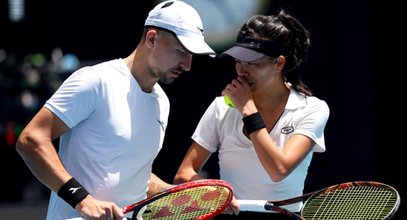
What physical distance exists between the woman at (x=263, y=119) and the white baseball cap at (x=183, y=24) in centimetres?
25

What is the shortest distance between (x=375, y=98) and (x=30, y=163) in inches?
142

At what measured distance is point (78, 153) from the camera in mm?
3607

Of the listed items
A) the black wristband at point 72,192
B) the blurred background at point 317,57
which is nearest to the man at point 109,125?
the black wristband at point 72,192

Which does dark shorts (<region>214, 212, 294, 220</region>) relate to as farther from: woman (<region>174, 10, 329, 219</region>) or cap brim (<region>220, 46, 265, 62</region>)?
cap brim (<region>220, 46, 265, 62</region>)

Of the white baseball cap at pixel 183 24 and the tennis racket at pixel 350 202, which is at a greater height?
the white baseball cap at pixel 183 24

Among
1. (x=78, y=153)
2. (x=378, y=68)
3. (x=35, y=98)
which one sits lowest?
(x=35, y=98)

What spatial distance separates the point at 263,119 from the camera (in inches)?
156

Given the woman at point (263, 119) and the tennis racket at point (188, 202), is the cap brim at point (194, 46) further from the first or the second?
the tennis racket at point (188, 202)

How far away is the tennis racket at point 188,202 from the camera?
11.4 ft

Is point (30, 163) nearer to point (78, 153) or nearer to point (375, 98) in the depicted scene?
point (78, 153)

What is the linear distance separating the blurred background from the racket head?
8.27 ft

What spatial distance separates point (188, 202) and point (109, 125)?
0.38m

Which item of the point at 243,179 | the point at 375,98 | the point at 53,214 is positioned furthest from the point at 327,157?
the point at 53,214

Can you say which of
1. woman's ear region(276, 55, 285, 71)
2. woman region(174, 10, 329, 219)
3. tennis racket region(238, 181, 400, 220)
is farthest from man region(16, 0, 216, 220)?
tennis racket region(238, 181, 400, 220)
